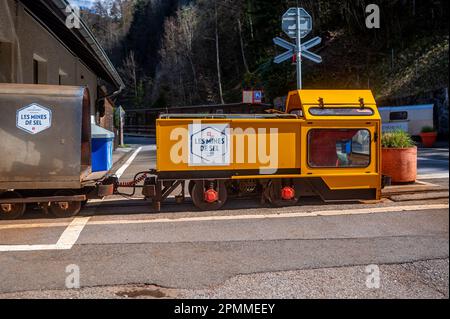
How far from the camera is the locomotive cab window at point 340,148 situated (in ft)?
27.1

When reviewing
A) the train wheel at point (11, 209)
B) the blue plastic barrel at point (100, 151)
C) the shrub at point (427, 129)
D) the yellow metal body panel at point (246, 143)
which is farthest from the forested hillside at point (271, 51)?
the train wheel at point (11, 209)

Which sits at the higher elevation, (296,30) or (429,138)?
(296,30)

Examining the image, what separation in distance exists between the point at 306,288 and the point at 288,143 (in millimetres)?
4014

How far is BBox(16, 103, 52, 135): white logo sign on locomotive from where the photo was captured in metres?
7.18

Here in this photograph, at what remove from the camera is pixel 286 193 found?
826 centimetres

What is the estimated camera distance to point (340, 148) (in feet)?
27.6

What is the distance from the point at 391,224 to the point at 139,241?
12.6ft

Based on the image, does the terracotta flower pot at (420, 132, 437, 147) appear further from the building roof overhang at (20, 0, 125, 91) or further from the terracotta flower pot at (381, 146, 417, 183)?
the building roof overhang at (20, 0, 125, 91)

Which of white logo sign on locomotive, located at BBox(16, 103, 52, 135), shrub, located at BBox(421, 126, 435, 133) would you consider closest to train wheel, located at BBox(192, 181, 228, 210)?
white logo sign on locomotive, located at BBox(16, 103, 52, 135)

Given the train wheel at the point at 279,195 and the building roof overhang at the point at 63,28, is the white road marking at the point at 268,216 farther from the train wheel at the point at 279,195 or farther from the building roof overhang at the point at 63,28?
the building roof overhang at the point at 63,28

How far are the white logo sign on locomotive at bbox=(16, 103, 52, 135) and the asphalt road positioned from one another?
156cm

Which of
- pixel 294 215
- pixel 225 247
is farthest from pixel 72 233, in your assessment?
pixel 294 215

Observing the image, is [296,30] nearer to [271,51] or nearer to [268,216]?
[268,216]

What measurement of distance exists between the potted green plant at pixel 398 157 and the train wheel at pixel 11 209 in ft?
24.6
